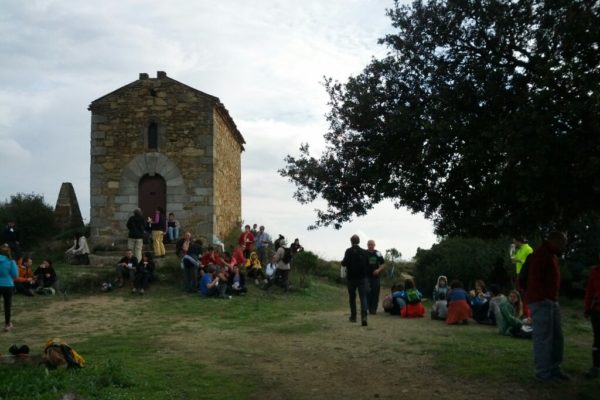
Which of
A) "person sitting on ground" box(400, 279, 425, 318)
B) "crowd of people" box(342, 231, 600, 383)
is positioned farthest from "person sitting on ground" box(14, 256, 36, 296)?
"person sitting on ground" box(400, 279, 425, 318)

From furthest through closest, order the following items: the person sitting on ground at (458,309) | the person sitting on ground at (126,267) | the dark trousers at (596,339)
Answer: the person sitting on ground at (126,267) → the person sitting on ground at (458,309) → the dark trousers at (596,339)

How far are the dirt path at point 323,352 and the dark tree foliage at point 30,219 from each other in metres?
10.3

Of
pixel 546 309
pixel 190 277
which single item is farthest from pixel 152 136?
pixel 546 309

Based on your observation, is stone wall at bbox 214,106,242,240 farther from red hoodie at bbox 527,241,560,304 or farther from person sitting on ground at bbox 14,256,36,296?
red hoodie at bbox 527,241,560,304

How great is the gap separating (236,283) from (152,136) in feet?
24.0

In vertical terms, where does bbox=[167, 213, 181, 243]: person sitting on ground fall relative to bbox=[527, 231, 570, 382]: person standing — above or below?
above

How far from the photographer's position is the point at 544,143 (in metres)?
6.60

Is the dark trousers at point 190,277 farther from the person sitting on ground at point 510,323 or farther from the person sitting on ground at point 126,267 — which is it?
the person sitting on ground at point 510,323

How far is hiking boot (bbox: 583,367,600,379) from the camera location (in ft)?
27.0

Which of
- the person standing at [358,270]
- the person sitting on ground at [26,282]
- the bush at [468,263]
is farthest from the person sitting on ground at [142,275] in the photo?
the bush at [468,263]

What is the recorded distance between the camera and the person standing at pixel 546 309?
26.5 ft

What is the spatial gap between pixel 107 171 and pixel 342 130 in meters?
15.3

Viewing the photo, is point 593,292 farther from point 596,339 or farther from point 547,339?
point 547,339

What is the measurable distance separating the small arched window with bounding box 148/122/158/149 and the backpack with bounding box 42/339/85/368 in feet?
47.8
